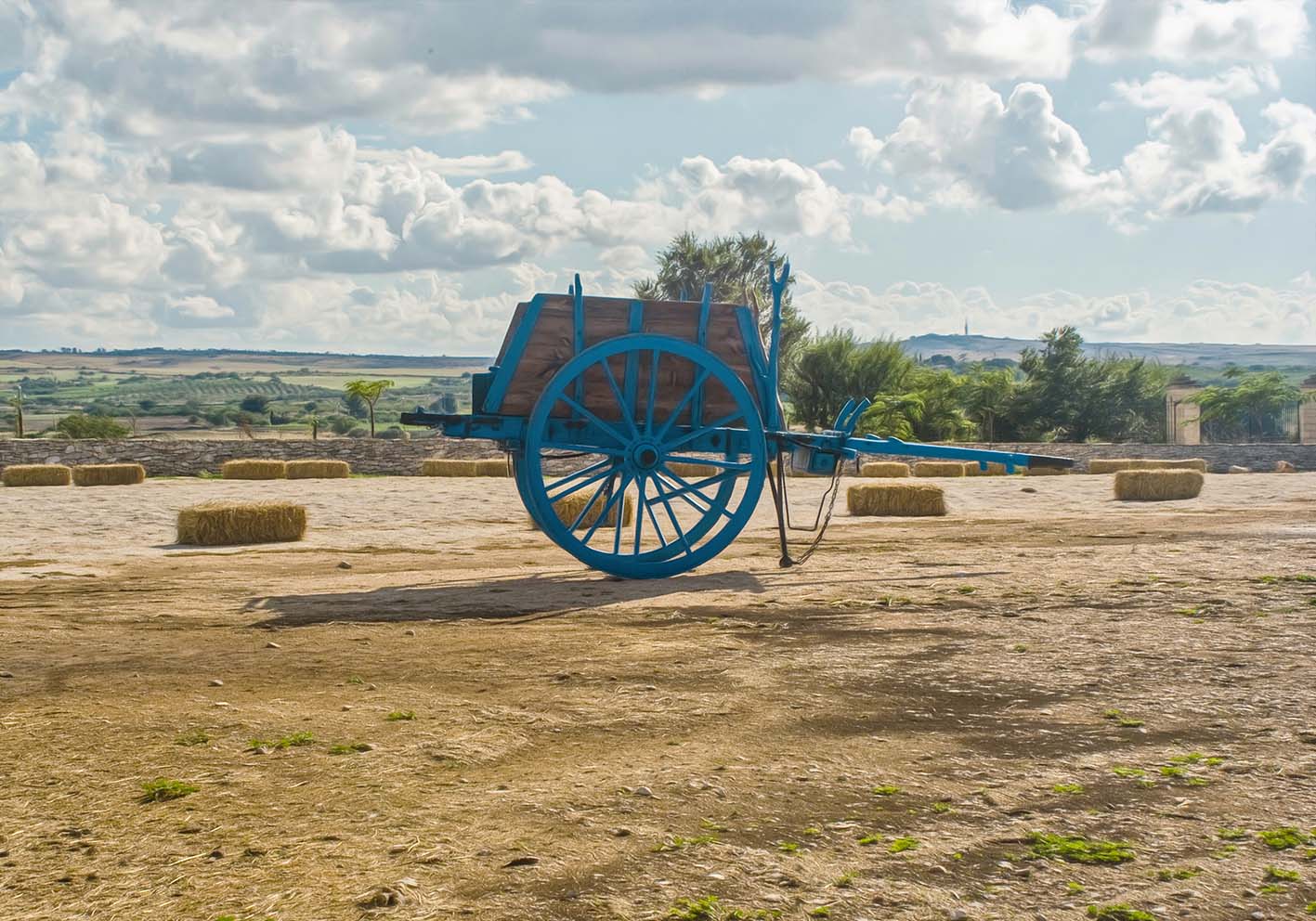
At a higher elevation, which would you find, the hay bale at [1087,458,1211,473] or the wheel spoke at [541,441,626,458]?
the wheel spoke at [541,441,626,458]

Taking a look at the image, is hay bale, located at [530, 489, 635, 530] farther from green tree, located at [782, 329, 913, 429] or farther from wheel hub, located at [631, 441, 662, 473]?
green tree, located at [782, 329, 913, 429]

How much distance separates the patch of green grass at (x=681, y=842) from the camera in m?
4.09

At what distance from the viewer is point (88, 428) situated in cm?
4884

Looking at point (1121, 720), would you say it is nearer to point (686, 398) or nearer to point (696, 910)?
point (696, 910)

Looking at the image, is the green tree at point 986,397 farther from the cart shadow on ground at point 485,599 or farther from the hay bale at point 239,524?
the cart shadow on ground at point 485,599

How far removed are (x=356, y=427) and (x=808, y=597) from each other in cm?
7587

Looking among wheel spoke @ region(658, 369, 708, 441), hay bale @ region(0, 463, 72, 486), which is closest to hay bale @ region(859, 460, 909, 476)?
hay bale @ region(0, 463, 72, 486)

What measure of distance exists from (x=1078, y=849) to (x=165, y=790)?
306cm

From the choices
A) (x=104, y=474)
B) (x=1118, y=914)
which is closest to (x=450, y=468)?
Result: (x=104, y=474)

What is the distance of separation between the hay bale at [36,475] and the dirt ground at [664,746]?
18.8 meters

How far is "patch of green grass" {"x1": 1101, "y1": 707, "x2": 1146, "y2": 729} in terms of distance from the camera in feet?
18.1

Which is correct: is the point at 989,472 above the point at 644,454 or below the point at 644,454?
below

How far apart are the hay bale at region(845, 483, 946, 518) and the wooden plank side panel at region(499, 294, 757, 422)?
8812 mm

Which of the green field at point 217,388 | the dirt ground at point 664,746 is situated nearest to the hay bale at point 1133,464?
the dirt ground at point 664,746
